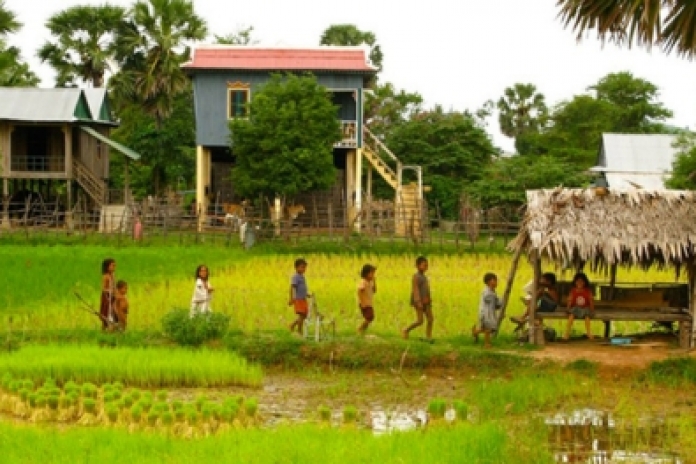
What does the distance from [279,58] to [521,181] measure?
858 cm

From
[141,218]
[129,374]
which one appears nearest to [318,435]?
[129,374]

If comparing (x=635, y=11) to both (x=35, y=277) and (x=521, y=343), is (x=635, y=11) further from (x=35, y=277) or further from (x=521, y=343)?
(x=35, y=277)

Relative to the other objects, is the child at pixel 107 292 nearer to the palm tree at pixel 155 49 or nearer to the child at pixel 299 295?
the child at pixel 299 295

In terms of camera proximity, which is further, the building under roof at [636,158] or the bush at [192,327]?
the building under roof at [636,158]

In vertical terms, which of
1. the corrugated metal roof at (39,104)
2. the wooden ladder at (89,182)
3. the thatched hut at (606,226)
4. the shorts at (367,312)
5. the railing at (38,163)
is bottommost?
the shorts at (367,312)

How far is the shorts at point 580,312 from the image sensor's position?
14970 millimetres

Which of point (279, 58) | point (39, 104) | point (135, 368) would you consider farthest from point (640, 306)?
point (39, 104)

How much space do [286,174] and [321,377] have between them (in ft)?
58.7

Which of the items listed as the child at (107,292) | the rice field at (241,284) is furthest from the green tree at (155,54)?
the child at (107,292)

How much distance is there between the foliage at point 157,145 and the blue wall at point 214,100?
4870 mm

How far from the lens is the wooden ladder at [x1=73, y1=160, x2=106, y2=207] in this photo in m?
34.0

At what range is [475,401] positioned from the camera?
39.5 ft

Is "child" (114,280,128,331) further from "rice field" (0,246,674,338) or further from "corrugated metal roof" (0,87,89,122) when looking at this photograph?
"corrugated metal roof" (0,87,89,122)

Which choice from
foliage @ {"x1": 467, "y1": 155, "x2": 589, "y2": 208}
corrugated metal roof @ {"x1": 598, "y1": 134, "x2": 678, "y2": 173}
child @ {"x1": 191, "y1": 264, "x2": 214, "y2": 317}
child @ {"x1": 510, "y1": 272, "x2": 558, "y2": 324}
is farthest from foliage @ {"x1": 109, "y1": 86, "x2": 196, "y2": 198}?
child @ {"x1": 510, "y1": 272, "x2": 558, "y2": 324}
